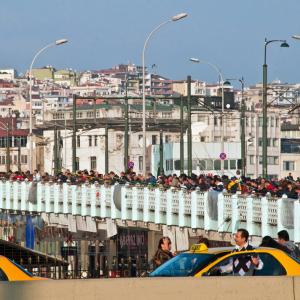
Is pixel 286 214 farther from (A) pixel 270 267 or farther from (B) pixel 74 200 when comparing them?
(B) pixel 74 200

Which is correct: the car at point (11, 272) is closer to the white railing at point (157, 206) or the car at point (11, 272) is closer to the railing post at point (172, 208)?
the white railing at point (157, 206)

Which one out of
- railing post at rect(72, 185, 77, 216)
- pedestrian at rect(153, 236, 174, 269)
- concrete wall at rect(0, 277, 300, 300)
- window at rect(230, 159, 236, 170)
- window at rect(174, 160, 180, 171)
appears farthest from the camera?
window at rect(230, 159, 236, 170)

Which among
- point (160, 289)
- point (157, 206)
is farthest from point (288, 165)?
point (160, 289)

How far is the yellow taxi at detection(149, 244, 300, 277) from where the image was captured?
74.2ft

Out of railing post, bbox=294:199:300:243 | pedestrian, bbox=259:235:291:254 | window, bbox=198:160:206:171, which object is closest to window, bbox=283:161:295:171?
window, bbox=198:160:206:171

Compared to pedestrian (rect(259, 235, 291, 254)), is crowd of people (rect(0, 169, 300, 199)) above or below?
above

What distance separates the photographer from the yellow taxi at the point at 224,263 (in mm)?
22609

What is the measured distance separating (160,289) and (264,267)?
3.34 metres

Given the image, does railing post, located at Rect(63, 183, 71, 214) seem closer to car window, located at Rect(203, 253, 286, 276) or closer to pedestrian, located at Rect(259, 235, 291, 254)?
pedestrian, located at Rect(259, 235, 291, 254)

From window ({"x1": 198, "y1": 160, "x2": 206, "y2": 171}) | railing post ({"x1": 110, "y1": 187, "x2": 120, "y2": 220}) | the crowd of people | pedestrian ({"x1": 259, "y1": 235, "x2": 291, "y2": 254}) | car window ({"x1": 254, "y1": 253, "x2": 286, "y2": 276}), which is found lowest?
railing post ({"x1": 110, "y1": 187, "x2": 120, "y2": 220})

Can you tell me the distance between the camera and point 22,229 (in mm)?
60562

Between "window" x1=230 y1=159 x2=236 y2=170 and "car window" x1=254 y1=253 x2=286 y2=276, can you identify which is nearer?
"car window" x1=254 y1=253 x2=286 y2=276

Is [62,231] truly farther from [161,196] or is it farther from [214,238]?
[214,238]

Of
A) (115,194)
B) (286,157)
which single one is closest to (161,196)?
(115,194)
